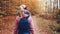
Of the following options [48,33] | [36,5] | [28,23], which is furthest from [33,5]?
[48,33]

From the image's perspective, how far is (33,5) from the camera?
2.55 meters

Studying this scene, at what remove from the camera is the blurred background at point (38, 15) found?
8.32 feet

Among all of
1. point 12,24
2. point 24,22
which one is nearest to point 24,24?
point 24,22

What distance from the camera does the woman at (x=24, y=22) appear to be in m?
2.50

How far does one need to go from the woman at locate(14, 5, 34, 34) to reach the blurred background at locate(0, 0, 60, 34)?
5cm

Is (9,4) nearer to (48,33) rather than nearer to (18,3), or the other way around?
(18,3)

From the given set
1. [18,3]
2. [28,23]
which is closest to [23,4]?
[18,3]

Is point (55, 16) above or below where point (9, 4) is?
below

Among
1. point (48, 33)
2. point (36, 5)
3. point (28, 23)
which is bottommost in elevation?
point (48, 33)

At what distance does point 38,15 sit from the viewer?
2.56m

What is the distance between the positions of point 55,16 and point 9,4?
0.60 m

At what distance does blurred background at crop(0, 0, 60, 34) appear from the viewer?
99.9 inches

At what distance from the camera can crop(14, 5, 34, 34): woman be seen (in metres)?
2.50

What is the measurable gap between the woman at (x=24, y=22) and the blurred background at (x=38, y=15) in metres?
0.05
